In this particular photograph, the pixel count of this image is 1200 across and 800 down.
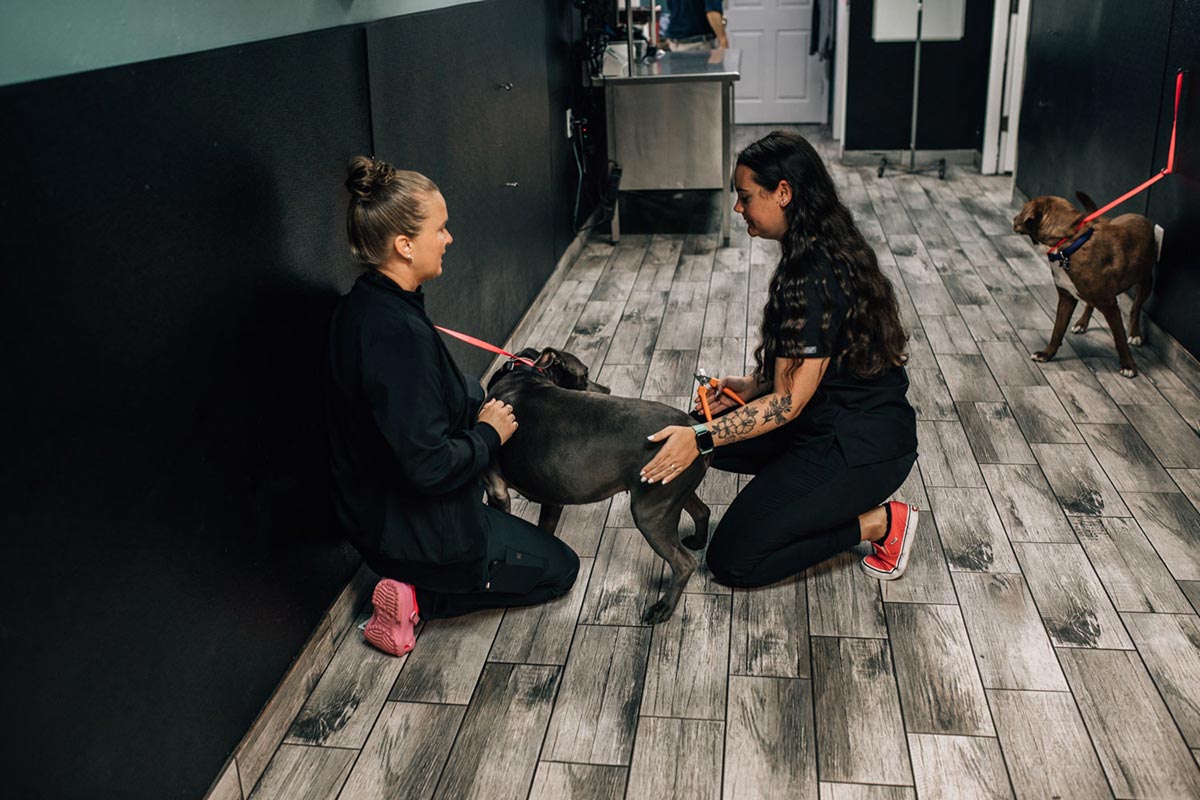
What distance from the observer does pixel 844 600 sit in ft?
8.14

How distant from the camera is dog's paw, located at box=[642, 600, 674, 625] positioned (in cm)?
242

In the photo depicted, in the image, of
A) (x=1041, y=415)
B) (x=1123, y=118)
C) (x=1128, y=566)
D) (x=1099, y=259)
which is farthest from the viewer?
(x=1123, y=118)

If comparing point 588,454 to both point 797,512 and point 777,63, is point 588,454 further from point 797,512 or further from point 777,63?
point 777,63

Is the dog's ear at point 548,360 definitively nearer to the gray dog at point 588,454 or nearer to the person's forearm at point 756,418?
the gray dog at point 588,454

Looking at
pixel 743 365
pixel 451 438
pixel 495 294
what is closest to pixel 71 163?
pixel 451 438

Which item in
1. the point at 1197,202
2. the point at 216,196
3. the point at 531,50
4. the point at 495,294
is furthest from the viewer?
the point at 531,50

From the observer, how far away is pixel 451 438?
2074 mm

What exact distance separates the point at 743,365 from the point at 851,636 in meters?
1.78

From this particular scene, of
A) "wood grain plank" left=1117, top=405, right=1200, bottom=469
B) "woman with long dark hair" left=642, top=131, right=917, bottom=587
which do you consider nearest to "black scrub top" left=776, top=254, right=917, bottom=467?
"woman with long dark hair" left=642, top=131, right=917, bottom=587

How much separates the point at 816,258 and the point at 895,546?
73 cm

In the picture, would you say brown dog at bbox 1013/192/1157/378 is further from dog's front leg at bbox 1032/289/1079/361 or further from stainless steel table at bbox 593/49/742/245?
stainless steel table at bbox 593/49/742/245

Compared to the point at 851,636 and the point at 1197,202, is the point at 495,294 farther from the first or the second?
the point at 1197,202

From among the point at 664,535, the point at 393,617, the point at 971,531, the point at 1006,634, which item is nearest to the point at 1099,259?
the point at 971,531

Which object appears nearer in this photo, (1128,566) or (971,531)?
(1128,566)
